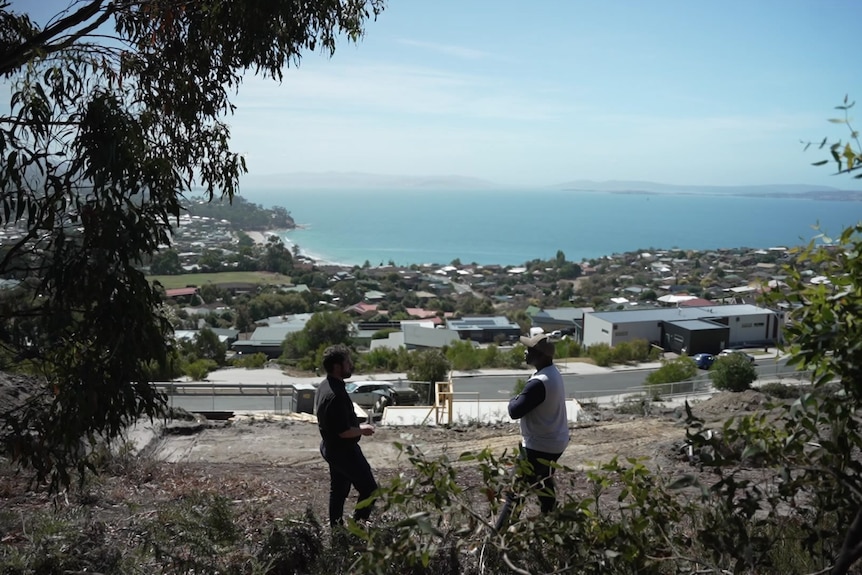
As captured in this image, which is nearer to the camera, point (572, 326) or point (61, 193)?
point (61, 193)

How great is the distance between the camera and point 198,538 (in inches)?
152

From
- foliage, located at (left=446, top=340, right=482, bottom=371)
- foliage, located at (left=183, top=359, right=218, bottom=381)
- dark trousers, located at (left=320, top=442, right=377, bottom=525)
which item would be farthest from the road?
dark trousers, located at (left=320, top=442, right=377, bottom=525)

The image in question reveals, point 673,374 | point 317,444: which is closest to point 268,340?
point 673,374

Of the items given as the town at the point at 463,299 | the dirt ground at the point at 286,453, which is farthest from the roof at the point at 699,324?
the dirt ground at the point at 286,453

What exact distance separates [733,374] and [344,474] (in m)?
19.1

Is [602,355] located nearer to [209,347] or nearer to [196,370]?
[196,370]

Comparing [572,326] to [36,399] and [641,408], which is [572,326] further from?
[36,399]

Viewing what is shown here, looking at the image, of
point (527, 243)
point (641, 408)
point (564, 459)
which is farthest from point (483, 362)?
point (527, 243)

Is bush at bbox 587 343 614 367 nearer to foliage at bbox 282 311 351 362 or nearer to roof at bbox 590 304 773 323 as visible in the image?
roof at bbox 590 304 773 323

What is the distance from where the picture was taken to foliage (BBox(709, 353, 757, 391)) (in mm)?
21156

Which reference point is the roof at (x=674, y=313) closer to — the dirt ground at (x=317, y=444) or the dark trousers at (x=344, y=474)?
the dirt ground at (x=317, y=444)

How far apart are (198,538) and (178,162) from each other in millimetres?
2489

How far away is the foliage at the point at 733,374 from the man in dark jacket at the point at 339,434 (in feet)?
60.6

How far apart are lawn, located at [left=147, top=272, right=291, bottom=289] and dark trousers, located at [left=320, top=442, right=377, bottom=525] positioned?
225ft
